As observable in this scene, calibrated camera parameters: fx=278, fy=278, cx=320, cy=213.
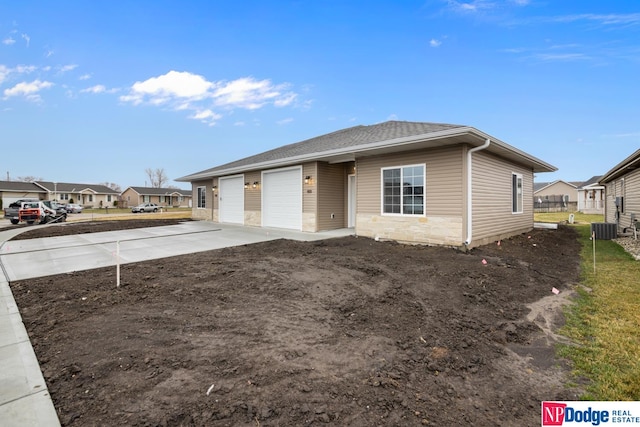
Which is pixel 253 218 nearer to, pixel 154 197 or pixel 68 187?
pixel 154 197

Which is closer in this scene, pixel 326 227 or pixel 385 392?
pixel 385 392

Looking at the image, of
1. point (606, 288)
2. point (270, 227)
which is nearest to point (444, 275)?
point (606, 288)

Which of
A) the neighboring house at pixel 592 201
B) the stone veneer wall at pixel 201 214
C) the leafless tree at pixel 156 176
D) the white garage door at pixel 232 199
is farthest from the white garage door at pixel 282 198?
the leafless tree at pixel 156 176

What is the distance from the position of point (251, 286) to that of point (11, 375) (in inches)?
111

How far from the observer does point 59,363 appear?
253cm

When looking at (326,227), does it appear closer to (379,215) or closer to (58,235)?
(379,215)

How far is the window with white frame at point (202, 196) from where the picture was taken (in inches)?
765

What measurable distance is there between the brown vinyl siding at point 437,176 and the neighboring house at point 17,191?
5236cm

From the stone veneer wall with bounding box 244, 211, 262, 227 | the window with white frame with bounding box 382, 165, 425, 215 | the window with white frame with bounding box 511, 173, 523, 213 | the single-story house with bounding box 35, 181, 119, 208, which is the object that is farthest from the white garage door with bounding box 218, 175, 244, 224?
the single-story house with bounding box 35, 181, 119, 208

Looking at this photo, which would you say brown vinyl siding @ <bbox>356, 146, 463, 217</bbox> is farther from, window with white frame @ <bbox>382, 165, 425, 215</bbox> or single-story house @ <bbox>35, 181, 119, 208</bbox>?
single-story house @ <bbox>35, 181, 119, 208</bbox>

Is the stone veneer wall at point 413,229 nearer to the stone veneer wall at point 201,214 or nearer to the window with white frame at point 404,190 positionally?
the window with white frame at point 404,190

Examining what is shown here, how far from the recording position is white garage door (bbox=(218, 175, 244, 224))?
15.8 m

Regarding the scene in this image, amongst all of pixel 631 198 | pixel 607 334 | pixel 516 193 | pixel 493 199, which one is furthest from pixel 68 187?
pixel 631 198

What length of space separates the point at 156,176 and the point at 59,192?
31933mm
